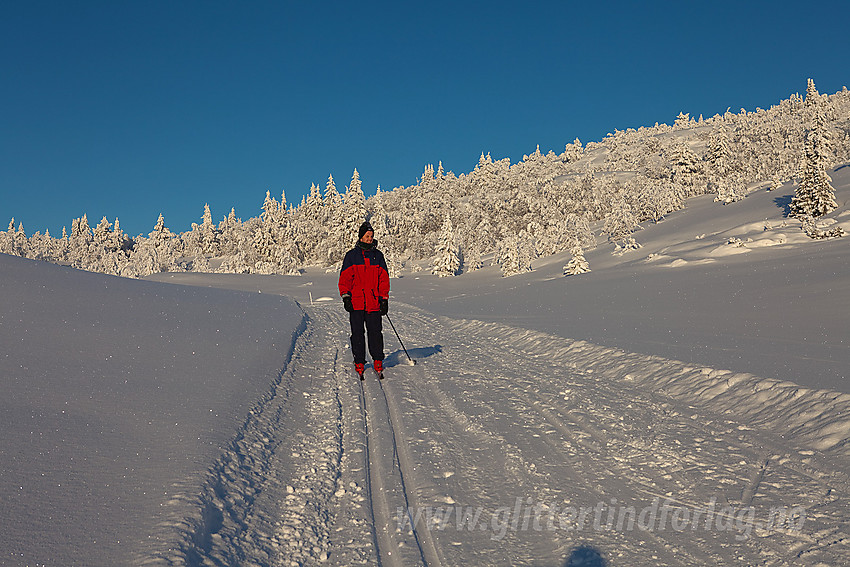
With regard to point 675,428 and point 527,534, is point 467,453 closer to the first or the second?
point 527,534

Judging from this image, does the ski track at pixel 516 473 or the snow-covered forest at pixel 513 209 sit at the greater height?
the snow-covered forest at pixel 513 209

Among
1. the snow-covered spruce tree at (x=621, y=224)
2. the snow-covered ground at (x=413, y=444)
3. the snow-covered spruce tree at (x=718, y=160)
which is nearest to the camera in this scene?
the snow-covered ground at (x=413, y=444)

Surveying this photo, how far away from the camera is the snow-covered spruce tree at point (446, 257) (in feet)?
164

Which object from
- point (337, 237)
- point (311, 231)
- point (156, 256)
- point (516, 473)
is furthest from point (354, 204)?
point (516, 473)

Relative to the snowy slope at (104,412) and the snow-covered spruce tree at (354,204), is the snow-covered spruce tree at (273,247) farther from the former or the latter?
the snowy slope at (104,412)

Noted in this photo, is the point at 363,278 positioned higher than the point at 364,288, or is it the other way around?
the point at 363,278

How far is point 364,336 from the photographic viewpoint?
8.73m

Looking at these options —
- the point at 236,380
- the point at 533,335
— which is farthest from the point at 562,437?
the point at 533,335

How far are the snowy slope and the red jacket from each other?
1799 millimetres

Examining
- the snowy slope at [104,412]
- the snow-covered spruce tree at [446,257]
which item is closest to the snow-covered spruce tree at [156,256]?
the snow-covered spruce tree at [446,257]

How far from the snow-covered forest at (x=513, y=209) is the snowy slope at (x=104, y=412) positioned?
26.3 meters

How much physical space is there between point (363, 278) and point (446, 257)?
1633 inches

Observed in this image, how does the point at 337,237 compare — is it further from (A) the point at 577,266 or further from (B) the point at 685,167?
(B) the point at 685,167

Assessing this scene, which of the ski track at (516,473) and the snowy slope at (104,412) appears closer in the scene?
the snowy slope at (104,412)
